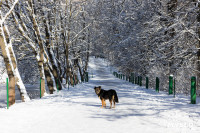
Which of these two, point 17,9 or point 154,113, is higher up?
point 17,9

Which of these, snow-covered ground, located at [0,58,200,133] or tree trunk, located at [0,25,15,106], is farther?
tree trunk, located at [0,25,15,106]

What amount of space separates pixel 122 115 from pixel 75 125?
6.97 ft

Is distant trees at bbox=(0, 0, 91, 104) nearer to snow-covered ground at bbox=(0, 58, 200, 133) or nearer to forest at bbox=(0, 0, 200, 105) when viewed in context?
forest at bbox=(0, 0, 200, 105)

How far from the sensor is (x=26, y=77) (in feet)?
109

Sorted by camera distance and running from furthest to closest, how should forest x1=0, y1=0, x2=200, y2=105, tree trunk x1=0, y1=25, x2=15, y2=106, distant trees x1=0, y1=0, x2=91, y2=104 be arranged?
forest x1=0, y1=0, x2=200, y2=105, distant trees x1=0, y1=0, x2=91, y2=104, tree trunk x1=0, y1=25, x2=15, y2=106

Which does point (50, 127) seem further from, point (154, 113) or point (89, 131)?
point (154, 113)

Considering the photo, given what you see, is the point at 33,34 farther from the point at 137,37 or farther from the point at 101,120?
the point at 101,120

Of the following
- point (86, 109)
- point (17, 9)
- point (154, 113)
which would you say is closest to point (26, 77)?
point (17, 9)

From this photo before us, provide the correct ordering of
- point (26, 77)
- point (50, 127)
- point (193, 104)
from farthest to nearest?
point (26, 77)
point (193, 104)
point (50, 127)

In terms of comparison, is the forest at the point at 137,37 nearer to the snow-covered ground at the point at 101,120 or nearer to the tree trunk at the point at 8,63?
the tree trunk at the point at 8,63

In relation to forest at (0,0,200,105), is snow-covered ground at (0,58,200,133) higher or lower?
lower

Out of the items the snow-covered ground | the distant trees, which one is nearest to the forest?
the distant trees

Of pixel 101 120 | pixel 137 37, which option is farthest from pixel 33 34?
pixel 101 120

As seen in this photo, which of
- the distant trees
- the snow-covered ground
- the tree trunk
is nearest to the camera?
the snow-covered ground
